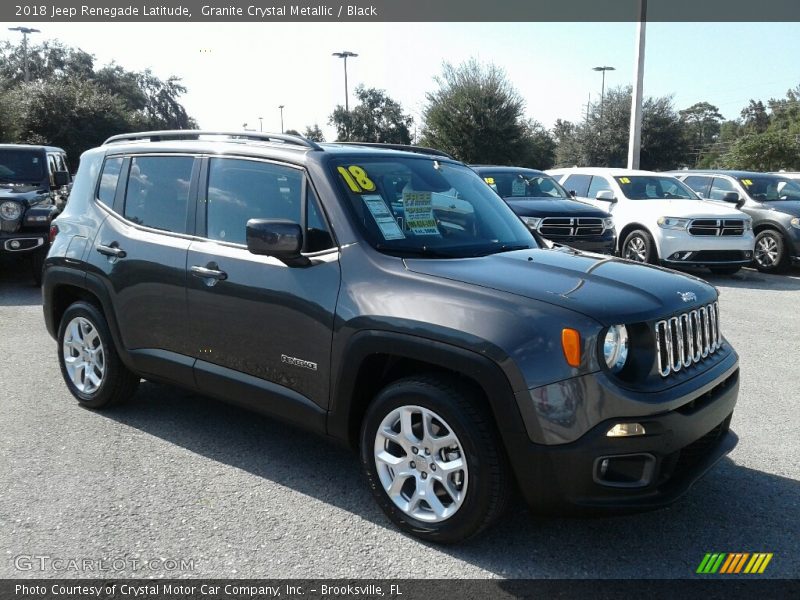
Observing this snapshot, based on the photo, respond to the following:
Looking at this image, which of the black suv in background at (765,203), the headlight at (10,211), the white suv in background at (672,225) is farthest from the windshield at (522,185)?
the headlight at (10,211)

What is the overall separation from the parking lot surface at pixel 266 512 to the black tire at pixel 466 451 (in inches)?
5.0

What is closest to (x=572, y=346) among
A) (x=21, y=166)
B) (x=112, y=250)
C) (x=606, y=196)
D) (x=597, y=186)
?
(x=112, y=250)

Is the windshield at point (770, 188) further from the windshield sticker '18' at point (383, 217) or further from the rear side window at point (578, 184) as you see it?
the windshield sticker '18' at point (383, 217)

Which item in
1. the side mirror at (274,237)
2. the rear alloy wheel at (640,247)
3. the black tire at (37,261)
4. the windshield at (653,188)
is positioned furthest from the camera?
the windshield at (653,188)

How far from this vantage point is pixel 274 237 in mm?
3598

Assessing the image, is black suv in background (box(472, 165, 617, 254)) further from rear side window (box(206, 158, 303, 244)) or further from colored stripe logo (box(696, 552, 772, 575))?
colored stripe logo (box(696, 552, 772, 575))

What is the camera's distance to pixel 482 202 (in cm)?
456

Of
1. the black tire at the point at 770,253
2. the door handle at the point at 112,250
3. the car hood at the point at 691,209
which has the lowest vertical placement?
the black tire at the point at 770,253

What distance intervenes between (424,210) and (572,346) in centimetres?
140

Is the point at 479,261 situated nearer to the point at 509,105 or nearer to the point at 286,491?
the point at 286,491

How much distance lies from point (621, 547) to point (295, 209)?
2347mm

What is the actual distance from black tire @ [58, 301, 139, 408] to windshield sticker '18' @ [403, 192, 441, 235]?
2302 mm

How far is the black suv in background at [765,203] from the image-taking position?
1238 cm

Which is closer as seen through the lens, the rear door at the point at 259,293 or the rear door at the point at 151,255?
the rear door at the point at 259,293
